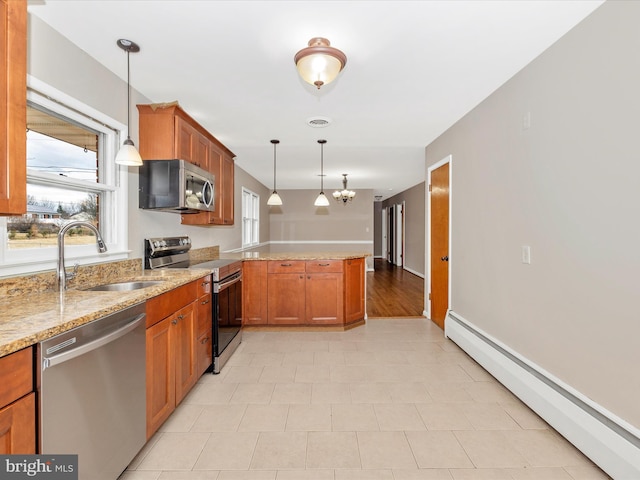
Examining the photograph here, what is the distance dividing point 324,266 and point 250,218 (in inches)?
136

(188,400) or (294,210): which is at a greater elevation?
(294,210)

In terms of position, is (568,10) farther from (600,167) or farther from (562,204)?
(562,204)

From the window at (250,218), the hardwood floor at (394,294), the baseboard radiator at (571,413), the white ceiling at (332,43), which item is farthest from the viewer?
the window at (250,218)

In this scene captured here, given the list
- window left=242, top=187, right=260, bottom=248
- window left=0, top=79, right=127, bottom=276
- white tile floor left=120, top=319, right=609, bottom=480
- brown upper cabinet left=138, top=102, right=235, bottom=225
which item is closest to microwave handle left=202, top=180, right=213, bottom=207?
brown upper cabinet left=138, top=102, right=235, bottom=225

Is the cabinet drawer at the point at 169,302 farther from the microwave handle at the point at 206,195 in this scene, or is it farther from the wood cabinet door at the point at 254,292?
the wood cabinet door at the point at 254,292

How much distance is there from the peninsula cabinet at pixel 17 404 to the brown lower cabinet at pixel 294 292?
2.87m

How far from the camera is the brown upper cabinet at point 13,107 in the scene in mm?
Result: 1267

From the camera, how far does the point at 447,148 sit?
3793mm

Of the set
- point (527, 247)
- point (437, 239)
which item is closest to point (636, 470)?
point (527, 247)

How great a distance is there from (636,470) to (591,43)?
2108mm

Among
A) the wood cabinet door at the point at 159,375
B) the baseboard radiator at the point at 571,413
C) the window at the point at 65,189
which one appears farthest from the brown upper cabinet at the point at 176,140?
the baseboard radiator at the point at 571,413

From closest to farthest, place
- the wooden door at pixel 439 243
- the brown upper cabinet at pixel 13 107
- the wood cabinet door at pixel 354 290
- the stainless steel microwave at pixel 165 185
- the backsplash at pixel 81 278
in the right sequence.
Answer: the brown upper cabinet at pixel 13 107
the backsplash at pixel 81 278
the stainless steel microwave at pixel 165 185
the wooden door at pixel 439 243
the wood cabinet door at pixel 354 290

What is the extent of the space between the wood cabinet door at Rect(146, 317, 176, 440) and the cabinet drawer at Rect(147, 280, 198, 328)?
43mm

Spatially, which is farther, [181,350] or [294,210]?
[294,210]
